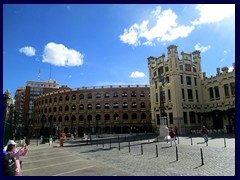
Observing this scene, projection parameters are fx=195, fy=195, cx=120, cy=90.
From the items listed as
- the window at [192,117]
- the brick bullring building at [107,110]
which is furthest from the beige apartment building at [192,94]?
the brick bullring building at [107,110]

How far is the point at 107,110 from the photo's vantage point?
5341cm

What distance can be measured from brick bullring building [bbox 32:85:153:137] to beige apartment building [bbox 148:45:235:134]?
417 inches

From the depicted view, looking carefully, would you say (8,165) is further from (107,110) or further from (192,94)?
(107,110)

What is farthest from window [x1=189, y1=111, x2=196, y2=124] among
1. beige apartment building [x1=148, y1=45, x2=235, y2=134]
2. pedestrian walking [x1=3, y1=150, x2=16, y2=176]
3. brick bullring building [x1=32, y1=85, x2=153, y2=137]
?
pedestrian walking [x1=3, y1=150, x2=16, y2=176]

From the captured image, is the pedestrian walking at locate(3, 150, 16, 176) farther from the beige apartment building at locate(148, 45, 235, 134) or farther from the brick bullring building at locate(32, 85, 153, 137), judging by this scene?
the brick bullring building at locate(32, 85, 153, 137)

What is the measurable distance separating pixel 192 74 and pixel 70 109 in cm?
3398

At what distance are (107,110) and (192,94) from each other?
75.9 feet

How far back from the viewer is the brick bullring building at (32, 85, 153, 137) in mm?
52344

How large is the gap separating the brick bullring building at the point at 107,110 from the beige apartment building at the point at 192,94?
1059 centimetres

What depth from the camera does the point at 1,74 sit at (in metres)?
5.04

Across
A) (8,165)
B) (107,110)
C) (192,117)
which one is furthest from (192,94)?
(8,165)

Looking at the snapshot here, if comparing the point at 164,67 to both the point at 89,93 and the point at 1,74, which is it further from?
the point at 1,74
